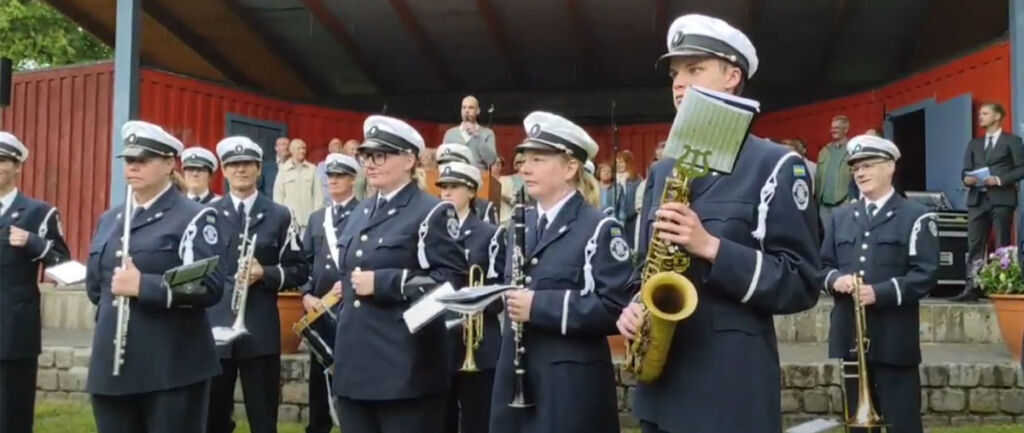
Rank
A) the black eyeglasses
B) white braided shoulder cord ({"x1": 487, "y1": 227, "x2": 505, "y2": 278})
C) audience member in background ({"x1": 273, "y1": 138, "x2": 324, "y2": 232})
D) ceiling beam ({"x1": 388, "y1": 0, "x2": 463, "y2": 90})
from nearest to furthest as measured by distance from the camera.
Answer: the black eyeglasses
white braided shoulder cord ({"x1": 487, "y1": 227, "x2": 505, "y2": 278})
audience member in background ({"x1": 273, "y1": 138, "x2": 324, "y2": 232})
ceiling beam ({"x1": 388, "y1": 0, "x2": 463, "y2": 90})

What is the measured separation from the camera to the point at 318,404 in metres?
7.83

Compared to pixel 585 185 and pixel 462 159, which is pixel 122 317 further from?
pixel 462 159

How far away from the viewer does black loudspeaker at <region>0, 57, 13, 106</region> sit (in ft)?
26.0

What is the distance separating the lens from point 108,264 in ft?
16.1

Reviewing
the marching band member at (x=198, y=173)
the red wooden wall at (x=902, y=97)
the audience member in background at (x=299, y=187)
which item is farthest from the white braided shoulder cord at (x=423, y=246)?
the audience member in background at (x=299, y=187)

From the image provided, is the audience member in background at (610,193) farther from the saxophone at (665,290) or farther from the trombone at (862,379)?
Answer: the saxophone at (665,290)

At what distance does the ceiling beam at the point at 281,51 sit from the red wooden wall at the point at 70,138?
2.06 m

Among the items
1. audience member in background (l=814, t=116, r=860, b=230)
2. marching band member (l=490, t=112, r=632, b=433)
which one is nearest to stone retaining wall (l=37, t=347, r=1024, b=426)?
marching band member (l=490, t=112, r=632, b=433)

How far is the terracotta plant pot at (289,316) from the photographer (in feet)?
29.8

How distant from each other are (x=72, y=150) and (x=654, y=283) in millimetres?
14006

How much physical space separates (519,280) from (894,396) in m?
2.83

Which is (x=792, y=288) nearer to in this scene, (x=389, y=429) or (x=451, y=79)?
(x=389, y=429)

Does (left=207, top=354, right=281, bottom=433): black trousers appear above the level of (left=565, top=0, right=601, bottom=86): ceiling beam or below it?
below

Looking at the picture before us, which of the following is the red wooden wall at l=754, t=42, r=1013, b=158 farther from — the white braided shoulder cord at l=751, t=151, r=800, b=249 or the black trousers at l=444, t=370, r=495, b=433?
the white braided shoulder cord at l=751, t=151, r=800, b=249
